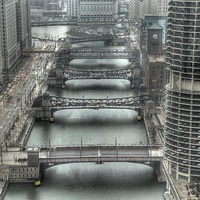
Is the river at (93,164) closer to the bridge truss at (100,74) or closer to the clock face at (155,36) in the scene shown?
the bridge truss at (100,74)

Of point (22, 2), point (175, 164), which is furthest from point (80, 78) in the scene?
point (175, 164)

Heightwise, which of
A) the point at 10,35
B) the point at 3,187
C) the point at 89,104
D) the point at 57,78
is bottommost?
the point at 3,187

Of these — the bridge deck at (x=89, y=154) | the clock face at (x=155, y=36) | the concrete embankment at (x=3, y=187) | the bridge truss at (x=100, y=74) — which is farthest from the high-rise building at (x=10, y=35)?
the concrete embankment at (x=3, y=187)

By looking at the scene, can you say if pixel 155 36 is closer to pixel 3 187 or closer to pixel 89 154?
pixel 89 154

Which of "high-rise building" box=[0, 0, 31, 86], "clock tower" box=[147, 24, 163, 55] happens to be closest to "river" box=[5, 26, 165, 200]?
"clock tower" box=[147, 24, 163, 55]

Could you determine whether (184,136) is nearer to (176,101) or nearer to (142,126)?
(176,101)

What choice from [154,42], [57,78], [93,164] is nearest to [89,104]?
[154,42]
